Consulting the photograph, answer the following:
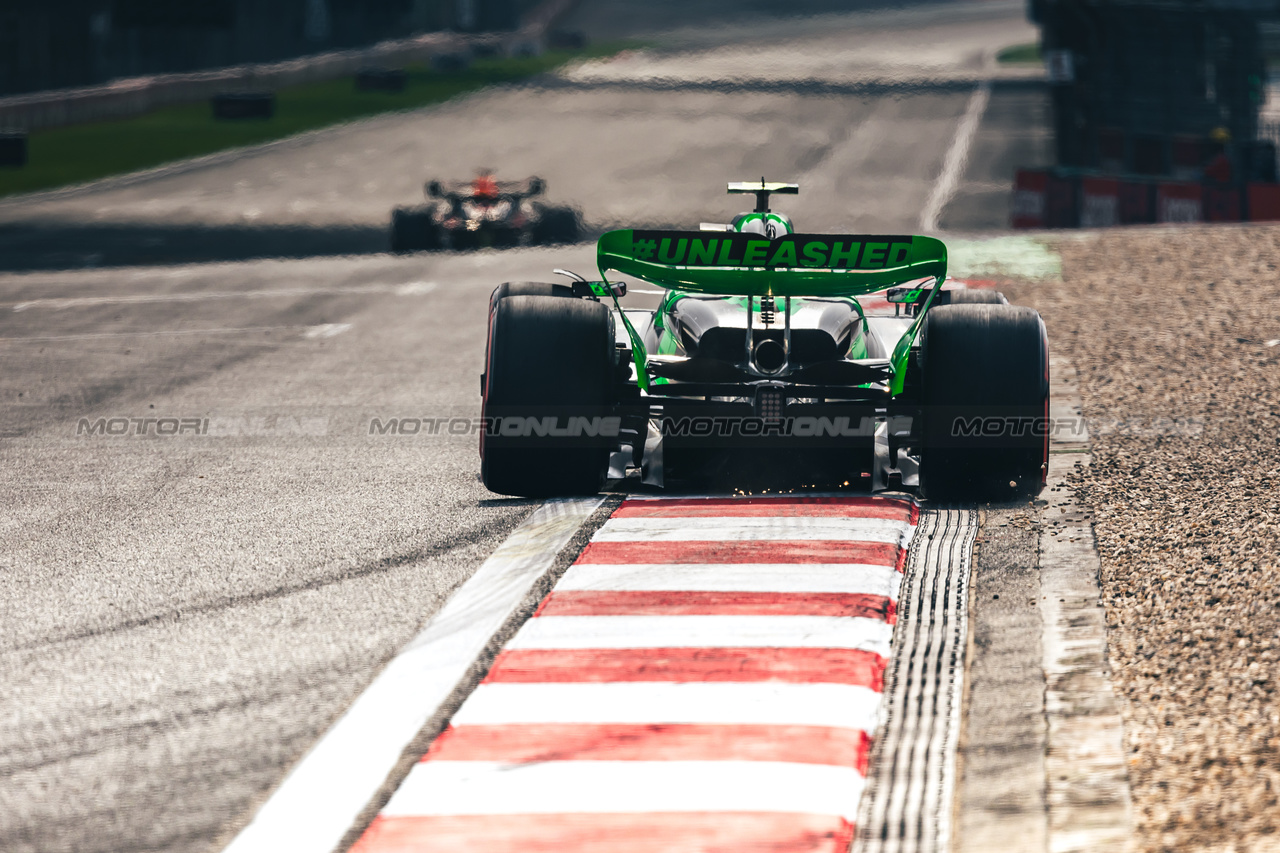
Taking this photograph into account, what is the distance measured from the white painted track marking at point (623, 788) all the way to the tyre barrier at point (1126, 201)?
20.8 metres

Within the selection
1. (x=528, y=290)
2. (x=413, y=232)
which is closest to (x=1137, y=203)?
(x=413, y=232)

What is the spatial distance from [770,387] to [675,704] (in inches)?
113

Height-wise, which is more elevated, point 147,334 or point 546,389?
point 546,389

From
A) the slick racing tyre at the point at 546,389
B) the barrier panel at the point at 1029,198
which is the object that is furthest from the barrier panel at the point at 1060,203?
the slick racing tyre at the point at 546,389

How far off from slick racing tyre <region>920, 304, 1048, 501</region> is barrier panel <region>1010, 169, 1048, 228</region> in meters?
20.1

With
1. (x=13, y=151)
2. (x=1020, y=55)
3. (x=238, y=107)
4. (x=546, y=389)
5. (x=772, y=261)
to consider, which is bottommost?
(x=546, y=389)

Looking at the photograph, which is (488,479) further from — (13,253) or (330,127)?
(330,127)

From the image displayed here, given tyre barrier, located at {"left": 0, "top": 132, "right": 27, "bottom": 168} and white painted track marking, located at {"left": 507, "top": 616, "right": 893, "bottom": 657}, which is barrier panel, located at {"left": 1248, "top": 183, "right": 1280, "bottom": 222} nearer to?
white painted track marking, located at {"left": 507, "top": 616, "right": 893, "bottom": 657}

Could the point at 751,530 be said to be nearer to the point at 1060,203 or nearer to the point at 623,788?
the point at 623,788

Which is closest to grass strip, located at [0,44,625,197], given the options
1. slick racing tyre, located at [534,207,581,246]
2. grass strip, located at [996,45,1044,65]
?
slick racing tyre, located at [534,207,581,246]

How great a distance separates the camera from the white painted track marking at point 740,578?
21.9 ft

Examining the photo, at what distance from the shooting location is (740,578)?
6797 millimetres

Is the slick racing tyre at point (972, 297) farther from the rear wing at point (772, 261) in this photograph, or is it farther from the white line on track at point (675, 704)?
the white line on track at point (675, 704)

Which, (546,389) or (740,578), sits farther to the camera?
(546,389)
